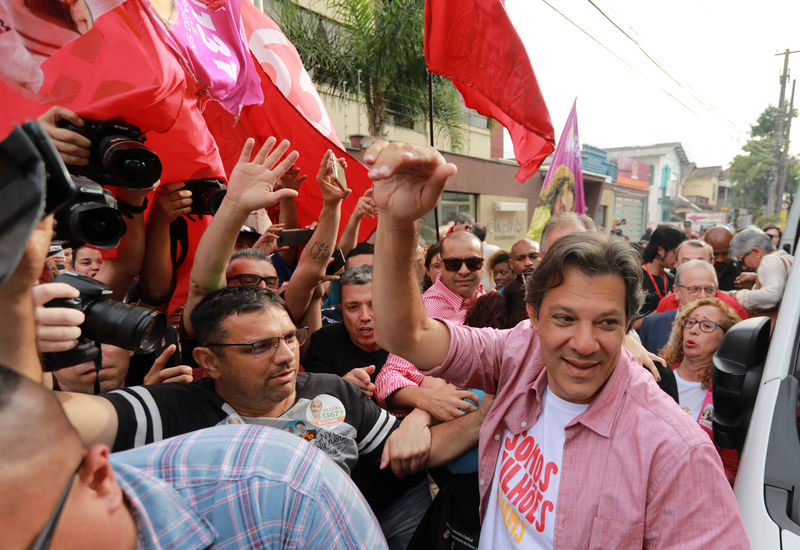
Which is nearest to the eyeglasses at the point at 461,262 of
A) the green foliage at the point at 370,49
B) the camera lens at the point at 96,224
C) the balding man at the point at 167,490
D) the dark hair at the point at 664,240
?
the camera lens at the point at 96,224

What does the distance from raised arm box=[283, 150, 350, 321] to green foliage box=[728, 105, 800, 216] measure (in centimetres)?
5370

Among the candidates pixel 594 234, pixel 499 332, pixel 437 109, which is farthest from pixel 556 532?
pixel 437 109

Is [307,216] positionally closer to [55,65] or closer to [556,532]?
[55,65]

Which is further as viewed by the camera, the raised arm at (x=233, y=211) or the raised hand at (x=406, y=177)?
the raised arm at (x=233, y=211)

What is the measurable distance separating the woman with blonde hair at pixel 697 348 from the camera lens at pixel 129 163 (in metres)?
2.82

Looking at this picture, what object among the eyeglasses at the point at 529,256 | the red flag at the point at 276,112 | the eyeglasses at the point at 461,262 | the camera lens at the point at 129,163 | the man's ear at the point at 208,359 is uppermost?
A: the red flag at the point at 276,112

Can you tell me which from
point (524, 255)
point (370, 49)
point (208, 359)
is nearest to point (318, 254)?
point (208, 359)

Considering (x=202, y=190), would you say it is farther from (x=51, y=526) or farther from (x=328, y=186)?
(x=51, y=526)

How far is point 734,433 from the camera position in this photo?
1839 millimetres

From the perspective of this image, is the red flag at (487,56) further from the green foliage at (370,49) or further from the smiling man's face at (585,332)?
the green foliage at (370,49)

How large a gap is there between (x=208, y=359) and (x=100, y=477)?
44.5 inches

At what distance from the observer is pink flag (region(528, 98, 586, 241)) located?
5.70 m

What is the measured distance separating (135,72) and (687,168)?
61.1 m

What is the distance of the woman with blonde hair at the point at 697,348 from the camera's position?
2.67 metres
